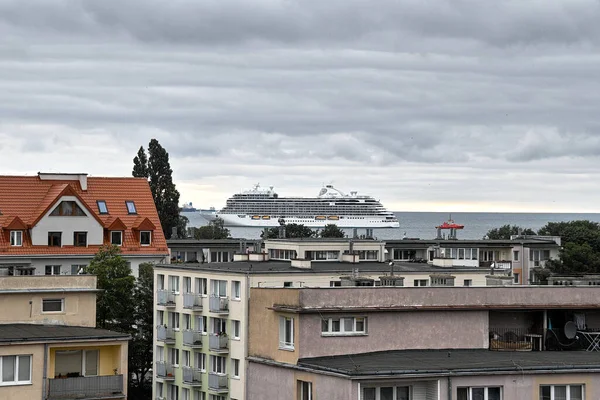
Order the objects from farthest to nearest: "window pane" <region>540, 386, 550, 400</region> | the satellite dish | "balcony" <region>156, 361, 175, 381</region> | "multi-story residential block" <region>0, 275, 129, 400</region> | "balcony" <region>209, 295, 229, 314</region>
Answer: "balcony" <region>156, 361, 175, 381</region>, "balcony" <region>209, 295, 229, 314</region>, the satellite dish, "multi-story residential block" <region>0, 275, 129, 400</region>, "window pane" <region>540, 386, 550, 400</region>

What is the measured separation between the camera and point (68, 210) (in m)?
106

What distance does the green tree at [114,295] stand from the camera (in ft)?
266

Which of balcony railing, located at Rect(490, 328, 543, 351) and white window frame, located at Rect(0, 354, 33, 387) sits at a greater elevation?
balcony railing, located at Rect(490, 328, 543, 351)

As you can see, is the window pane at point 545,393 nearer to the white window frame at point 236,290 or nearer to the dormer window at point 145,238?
the white window frame at point 236,290

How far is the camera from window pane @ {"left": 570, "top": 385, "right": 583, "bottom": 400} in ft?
160

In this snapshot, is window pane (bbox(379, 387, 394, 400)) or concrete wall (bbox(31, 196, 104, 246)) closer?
window pane (bbox(379, 387, 394, 400))

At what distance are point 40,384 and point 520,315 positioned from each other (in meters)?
19.7

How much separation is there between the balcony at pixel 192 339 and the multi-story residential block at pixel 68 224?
31942 mm

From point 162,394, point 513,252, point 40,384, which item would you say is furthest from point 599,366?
point 513,252

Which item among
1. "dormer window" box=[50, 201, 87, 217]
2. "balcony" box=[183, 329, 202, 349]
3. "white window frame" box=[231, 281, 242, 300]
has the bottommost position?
"balcony" box=[183, 329, 202, 349]

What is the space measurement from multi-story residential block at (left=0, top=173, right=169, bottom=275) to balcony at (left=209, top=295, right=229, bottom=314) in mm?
35545

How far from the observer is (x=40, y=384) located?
49.7m

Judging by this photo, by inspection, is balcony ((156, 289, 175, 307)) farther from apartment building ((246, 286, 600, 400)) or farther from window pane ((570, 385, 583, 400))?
window pane ((570, 385, 583, 400))

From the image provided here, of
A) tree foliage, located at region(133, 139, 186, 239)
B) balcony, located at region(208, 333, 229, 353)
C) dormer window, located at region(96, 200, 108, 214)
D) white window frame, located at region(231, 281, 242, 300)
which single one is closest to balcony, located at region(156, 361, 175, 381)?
balcony, located at region(208, 333, 229, 353)
